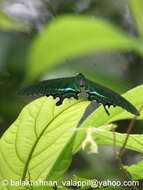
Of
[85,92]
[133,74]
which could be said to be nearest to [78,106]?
[85,92]

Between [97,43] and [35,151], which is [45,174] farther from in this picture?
[97,43]

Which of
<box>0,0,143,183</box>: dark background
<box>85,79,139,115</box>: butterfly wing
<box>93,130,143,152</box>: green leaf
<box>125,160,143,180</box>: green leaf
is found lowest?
<box>125,160,143,180</box>: green leaf

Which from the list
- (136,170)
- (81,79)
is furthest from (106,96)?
(136,170)

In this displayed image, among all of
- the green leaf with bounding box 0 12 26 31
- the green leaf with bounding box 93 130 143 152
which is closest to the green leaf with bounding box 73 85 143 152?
the green leaf with bounding box 93 130 143 152

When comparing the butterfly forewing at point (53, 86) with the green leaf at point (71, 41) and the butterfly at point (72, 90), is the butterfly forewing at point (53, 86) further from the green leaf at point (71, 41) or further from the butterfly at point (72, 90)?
the green leaf at point (71, 41)

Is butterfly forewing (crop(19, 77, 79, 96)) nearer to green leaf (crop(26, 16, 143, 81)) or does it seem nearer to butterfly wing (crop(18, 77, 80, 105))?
butterfly wing (crop(18, 77, 80, 105))

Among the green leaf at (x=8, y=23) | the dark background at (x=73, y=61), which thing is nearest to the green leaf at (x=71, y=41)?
the dark background at (x=73, y=61)
